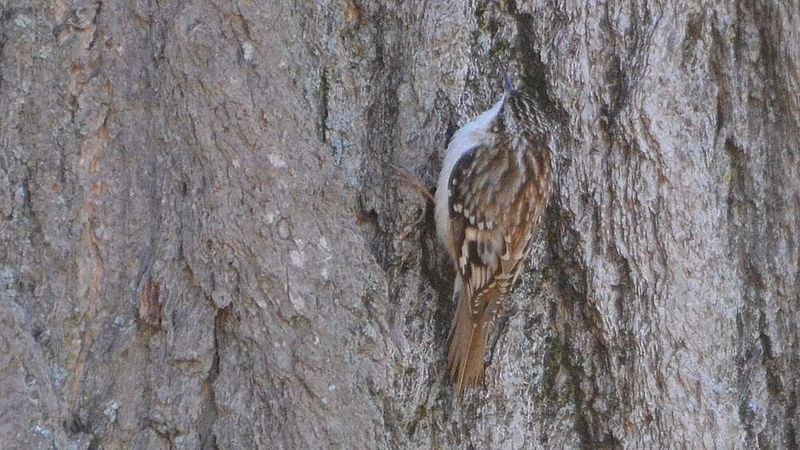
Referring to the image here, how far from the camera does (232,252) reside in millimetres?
2373

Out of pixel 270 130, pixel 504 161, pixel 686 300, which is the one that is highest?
pixel 270 130

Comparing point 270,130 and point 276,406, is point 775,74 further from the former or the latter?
point 276,406

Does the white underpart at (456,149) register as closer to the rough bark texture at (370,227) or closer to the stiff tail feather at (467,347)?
the rough bark texture at (370,227)

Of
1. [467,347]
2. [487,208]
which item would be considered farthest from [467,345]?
[487,208]

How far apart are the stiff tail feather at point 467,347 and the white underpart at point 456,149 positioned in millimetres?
218

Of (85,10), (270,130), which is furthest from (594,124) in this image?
(85,10)

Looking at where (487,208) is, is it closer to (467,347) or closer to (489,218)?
(489,218)

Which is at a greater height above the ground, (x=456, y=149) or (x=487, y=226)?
(x=456, y=149)

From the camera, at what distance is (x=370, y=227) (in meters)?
2.66

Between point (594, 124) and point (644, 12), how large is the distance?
31 cm

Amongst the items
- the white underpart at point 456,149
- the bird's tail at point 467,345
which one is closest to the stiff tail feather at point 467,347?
the bird's tail at point 467,345

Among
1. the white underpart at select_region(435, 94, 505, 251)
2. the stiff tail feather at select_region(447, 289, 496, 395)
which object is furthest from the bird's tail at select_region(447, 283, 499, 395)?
the white underpart at select_region(435, 94, 505, 251)

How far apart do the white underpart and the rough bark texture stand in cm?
3

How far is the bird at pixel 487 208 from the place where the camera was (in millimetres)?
2699
